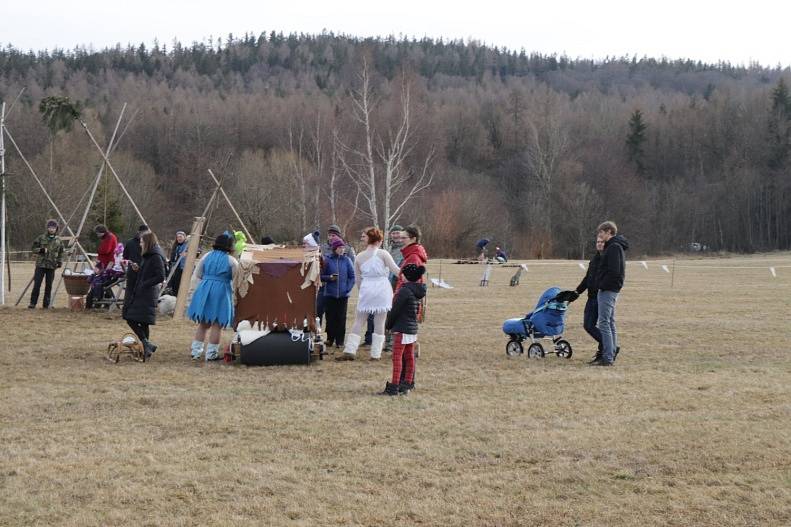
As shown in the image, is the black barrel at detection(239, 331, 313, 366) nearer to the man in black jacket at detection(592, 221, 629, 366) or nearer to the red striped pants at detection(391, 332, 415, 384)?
the red striped pants at detection(391, 332, 415, 384)

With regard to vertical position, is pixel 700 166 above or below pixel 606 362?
above

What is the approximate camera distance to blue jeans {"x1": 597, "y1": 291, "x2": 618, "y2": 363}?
1089 cm

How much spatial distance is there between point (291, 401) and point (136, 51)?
438 feet

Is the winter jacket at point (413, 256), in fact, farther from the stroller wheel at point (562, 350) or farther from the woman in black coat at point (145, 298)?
the woman in black coat at point (145, 298)

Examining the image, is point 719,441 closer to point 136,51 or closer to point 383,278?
point 383,278

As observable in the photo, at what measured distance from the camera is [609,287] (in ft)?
35.7

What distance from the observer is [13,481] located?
19.1 ft

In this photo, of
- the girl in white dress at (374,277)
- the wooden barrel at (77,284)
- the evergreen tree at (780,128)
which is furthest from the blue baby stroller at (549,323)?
the evergreen tree at (780,128)

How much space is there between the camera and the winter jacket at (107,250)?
16250mm

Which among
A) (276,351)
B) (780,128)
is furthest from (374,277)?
(780,128)

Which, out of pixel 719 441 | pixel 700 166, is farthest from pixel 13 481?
pixel 700 166

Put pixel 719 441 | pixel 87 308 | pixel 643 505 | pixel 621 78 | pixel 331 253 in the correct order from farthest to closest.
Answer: pixel 621 78
pixel 87 308
pixel 331 253
pixel 719 441
pixel 643 505

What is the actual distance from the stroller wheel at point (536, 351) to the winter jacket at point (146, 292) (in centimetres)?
481

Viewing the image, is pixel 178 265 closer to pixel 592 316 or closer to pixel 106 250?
pixel 106 250
